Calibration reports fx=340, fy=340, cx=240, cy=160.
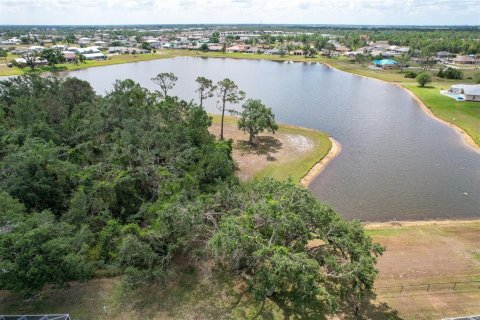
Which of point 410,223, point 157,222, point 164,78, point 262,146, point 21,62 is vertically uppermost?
point 164,78

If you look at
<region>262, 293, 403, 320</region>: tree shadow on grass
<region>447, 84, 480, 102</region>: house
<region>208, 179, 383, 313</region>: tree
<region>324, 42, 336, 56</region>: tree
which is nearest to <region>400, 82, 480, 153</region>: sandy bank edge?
<region>447, 84, 480, 102</region>: house

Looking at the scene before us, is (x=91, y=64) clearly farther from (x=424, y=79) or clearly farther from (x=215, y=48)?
(x=424, y=79)

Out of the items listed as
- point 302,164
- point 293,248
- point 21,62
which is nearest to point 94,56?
point 21,62

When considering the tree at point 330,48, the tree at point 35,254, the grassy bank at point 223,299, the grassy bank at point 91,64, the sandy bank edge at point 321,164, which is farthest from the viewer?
the tree at point 330,48

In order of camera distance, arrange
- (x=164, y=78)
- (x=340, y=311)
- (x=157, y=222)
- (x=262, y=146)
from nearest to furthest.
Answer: (x=340, y=311) < (x=157, y=222) < (x=262, y=146) < (x=164, y=78)

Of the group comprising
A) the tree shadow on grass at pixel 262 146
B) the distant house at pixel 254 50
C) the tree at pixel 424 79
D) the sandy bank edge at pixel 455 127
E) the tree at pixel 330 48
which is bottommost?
the tree shadow on grass at pixel 262 146

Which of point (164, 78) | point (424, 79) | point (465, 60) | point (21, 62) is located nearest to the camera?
point (164, 78)

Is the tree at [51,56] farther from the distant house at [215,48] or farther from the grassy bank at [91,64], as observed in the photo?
the distant house at [215,48]

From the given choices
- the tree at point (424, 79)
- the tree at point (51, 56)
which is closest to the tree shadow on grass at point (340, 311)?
the tree at point (424, 79)
